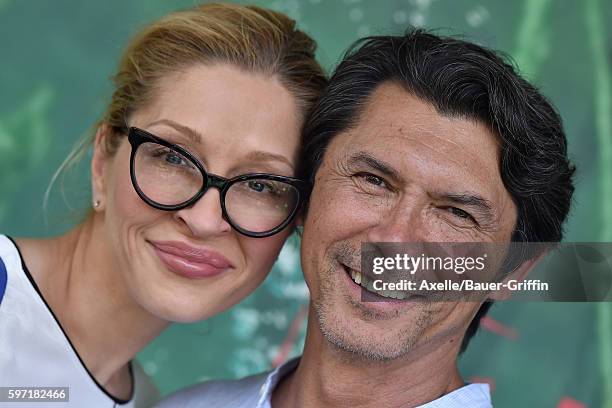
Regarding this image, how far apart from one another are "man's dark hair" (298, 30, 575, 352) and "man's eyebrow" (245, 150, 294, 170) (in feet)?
0.24

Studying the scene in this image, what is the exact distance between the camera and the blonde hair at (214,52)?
218cm

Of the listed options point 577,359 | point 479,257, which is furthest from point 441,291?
point 577,359

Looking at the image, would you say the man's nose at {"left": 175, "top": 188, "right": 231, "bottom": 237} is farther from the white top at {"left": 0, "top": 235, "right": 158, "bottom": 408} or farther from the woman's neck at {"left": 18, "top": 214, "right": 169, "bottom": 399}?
the white top at {"left": 0, "top": 235, "right": 158, "bottom": 408}

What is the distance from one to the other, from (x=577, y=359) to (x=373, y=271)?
1626mm

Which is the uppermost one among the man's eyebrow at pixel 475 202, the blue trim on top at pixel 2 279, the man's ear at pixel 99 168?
the man's eyebrow at pixel 475 202

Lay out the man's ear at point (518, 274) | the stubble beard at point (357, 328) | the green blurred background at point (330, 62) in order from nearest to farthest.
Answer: the stubble beard at point (357, 328)
the man's ear at point (518, 274)
the green blurred background at point (330, 62)

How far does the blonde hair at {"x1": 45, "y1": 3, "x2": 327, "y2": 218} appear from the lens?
218 centimetres

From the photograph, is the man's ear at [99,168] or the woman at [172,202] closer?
the woman at [172,202]

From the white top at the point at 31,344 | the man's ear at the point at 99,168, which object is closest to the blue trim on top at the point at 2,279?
the white top at the point at 31,344

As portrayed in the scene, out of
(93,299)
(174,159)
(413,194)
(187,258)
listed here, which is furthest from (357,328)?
(93,299)

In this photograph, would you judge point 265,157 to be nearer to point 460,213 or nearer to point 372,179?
point 372,179

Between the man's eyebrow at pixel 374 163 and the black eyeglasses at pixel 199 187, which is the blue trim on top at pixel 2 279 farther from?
the man's eyebrow at pixel 374 163

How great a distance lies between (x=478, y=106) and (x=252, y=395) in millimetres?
946

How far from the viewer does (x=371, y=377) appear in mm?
2080
